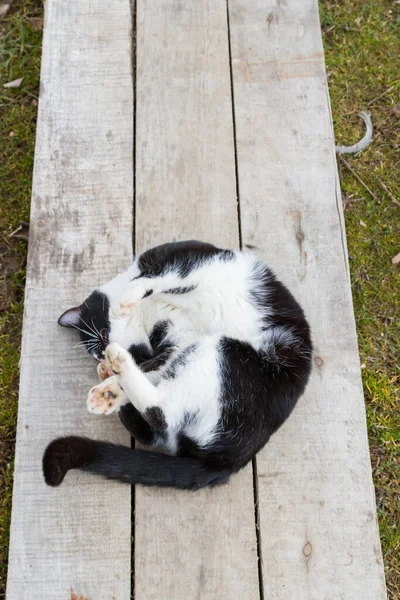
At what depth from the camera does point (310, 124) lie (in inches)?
106

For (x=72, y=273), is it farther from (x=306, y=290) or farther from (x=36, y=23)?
(x=36, y=23)

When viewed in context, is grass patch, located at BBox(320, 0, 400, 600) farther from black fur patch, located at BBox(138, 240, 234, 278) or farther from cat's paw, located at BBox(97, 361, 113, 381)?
cat's paw, located at BBox(97, 361, 113, 381)

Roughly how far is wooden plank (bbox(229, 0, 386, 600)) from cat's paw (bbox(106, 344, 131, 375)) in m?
0.63

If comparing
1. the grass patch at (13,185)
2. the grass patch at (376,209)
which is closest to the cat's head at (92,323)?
the grass patch at (13,185)

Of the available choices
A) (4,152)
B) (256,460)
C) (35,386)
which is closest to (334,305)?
(256,460)

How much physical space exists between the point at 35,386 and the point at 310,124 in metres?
1.67

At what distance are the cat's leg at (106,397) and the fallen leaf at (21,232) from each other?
3.33 feet

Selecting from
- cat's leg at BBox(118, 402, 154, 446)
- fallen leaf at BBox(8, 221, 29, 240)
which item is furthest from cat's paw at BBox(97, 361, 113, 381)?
fallen leaf at BBox(8, 221, 29, 240)

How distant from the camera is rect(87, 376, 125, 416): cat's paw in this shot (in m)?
2.11

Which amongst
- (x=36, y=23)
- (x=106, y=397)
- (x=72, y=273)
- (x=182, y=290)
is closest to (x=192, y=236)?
(x=182, y=290)

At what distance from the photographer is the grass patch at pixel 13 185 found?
2.47 m

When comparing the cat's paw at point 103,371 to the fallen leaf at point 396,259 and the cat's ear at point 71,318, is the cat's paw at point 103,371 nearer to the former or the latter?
the cat's ear at point 71,318

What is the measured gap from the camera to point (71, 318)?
7.46 feet

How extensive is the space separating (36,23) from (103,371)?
2.17 metres
